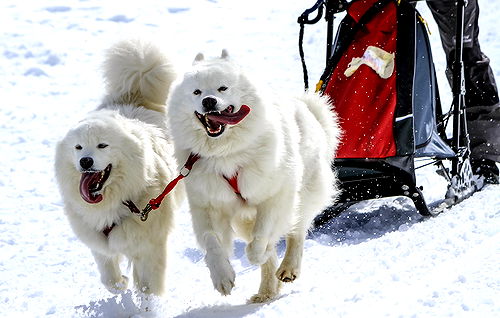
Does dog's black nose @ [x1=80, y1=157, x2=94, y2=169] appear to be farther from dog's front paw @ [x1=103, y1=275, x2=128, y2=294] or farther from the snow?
dog's front paw @ [x1=103, y1=275, x2=128, y2=294]

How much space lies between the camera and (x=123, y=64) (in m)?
4.69

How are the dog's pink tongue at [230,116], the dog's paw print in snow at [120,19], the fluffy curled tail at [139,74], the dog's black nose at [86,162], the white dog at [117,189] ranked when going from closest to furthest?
the dog's pink tongue at [230,116] → the dog's black nose at [86,162] → the white dog at [117,189] → the fluffy curled tail at [139,74] → the dog's paw print in snow at [120,19]

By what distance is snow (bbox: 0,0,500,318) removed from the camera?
135 inches

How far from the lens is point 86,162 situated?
3705mm

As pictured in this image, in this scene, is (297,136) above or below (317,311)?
above

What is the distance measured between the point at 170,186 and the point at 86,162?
45 centimetres

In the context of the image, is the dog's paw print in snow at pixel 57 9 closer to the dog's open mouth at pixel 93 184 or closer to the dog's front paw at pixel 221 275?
the dog's open mouth at pixel 93 184

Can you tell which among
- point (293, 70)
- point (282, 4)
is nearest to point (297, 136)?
point (293, 70)

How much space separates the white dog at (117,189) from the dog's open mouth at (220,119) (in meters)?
0.52

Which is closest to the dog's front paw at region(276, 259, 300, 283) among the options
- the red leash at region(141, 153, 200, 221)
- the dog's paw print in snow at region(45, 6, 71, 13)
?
the red leash at region(141, 153, 200, 221)

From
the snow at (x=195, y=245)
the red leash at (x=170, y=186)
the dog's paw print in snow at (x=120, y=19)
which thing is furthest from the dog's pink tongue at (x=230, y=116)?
the dog's paw print in snow at (x=120, y=19)

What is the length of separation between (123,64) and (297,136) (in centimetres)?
131

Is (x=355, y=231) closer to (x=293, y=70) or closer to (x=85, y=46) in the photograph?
(x=293, y=70)

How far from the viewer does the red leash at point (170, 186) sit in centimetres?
374
